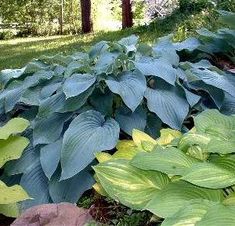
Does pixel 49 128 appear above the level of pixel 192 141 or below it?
below

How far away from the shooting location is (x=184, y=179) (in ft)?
4.84

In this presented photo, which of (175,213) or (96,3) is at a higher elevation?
(175,213)

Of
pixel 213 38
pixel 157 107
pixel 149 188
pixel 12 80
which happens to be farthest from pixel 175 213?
pixel 213 38

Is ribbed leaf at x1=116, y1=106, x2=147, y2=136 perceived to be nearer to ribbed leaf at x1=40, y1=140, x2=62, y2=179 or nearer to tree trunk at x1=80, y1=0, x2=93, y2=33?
ribbed leaf at x1=40, y1=140, x2=62, y2=179

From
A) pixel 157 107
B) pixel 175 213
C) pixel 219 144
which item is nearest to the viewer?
pixel 175 213

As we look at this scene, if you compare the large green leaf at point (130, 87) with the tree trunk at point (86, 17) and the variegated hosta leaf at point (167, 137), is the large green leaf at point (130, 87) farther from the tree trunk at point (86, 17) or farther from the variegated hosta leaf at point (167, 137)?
the tree trunk at point (86, 17)

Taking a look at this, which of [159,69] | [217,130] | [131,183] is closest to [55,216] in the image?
[131,183]

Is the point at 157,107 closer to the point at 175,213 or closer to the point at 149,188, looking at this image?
the point at 149,188

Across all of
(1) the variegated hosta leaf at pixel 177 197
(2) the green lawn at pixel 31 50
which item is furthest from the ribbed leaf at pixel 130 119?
(2) the green lawn at pixel 31 50

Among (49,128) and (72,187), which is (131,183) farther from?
(49,128)

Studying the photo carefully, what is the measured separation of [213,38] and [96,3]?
1405 cm

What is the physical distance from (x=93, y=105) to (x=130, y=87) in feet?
0.69

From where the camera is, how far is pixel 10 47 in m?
12.9

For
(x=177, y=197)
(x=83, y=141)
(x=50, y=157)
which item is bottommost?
(x=50, y=157)
